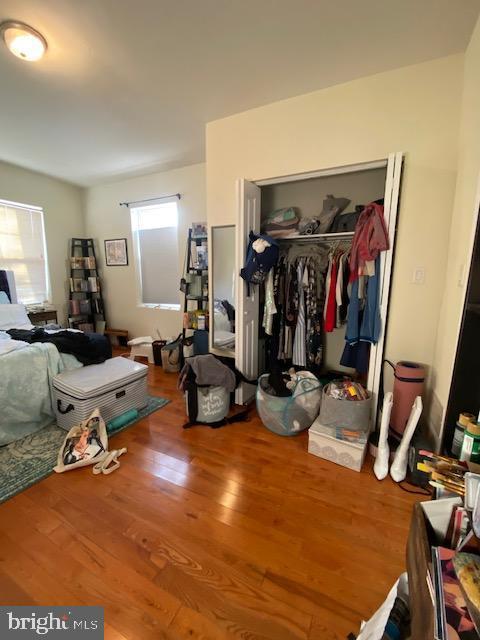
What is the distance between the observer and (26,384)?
6.48ft

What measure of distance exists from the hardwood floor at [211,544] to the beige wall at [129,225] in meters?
2.55

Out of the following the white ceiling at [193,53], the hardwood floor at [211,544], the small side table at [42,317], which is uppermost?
the white ceiling at [193,53]

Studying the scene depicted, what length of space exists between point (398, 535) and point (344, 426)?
60 cm

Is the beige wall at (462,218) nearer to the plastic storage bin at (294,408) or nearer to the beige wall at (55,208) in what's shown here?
the plastic storage bin at (294,408)

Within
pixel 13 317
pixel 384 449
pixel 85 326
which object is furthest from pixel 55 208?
pixel 384 449

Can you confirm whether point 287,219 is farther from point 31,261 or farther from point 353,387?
point 31,261

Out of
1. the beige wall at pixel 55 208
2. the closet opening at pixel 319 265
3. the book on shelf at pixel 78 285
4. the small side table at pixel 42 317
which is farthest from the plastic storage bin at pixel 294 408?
the beige wall at pixel 55 208

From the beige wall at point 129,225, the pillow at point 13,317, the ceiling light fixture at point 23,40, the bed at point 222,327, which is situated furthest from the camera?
the beige wall at point 129,225

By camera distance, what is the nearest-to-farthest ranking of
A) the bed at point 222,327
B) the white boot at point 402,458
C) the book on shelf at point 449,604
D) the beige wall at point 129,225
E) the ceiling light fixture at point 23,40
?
the book on shelf at point 449,604 < the ceiling light fixture at point 23,40 < the white boot at point 402,458 < the bed at point 222,327 < the beige wall at point 129,225

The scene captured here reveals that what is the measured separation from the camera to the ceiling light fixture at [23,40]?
1.49 metres

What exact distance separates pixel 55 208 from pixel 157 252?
1722mm

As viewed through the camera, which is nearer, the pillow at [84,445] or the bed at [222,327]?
the pillow at [84,445]

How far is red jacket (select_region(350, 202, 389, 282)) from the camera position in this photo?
1.78 metres

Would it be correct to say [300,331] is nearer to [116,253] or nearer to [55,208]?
[116,253]
